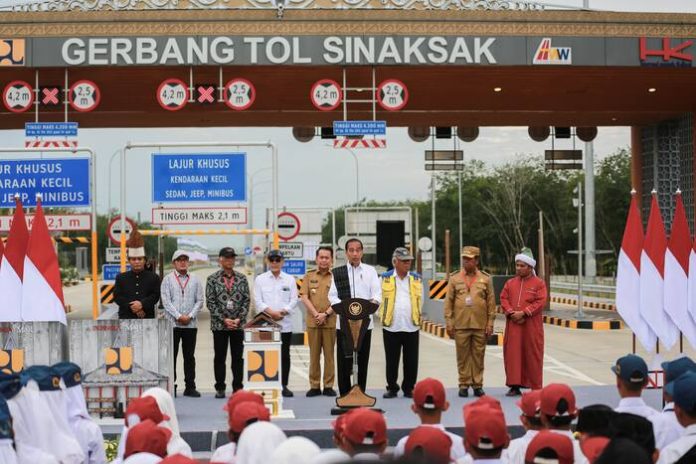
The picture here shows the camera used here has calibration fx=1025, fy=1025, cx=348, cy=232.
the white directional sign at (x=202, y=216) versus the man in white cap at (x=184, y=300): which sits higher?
the white directional sign at (x=202, y=216)

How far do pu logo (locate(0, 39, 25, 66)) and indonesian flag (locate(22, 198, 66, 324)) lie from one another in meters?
7.88

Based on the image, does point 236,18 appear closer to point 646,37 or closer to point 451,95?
point 451,95

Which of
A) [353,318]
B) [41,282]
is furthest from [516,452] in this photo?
[41,282]

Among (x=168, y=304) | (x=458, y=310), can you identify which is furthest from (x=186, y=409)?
(x=458, y=310)

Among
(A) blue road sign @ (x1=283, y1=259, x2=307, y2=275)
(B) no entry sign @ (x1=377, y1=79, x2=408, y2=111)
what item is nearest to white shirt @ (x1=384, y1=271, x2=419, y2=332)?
(B) no entry sign @ (x1=377, y1=79, x2=408, y2=111)

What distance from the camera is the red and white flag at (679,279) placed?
11.3m

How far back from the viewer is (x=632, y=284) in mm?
11586

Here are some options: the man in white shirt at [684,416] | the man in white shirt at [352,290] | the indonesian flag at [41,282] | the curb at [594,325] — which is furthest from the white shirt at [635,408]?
the curb at [594,325]

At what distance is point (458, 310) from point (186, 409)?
3.18 meters

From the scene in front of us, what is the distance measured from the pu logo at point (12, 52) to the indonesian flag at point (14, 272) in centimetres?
752

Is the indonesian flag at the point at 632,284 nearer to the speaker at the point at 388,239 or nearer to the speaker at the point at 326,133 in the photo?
the speaker at the point at 326,133

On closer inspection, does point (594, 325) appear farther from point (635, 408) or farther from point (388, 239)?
point (635, 408)

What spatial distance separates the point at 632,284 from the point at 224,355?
466 cm

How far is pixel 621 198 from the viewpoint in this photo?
196 feet
